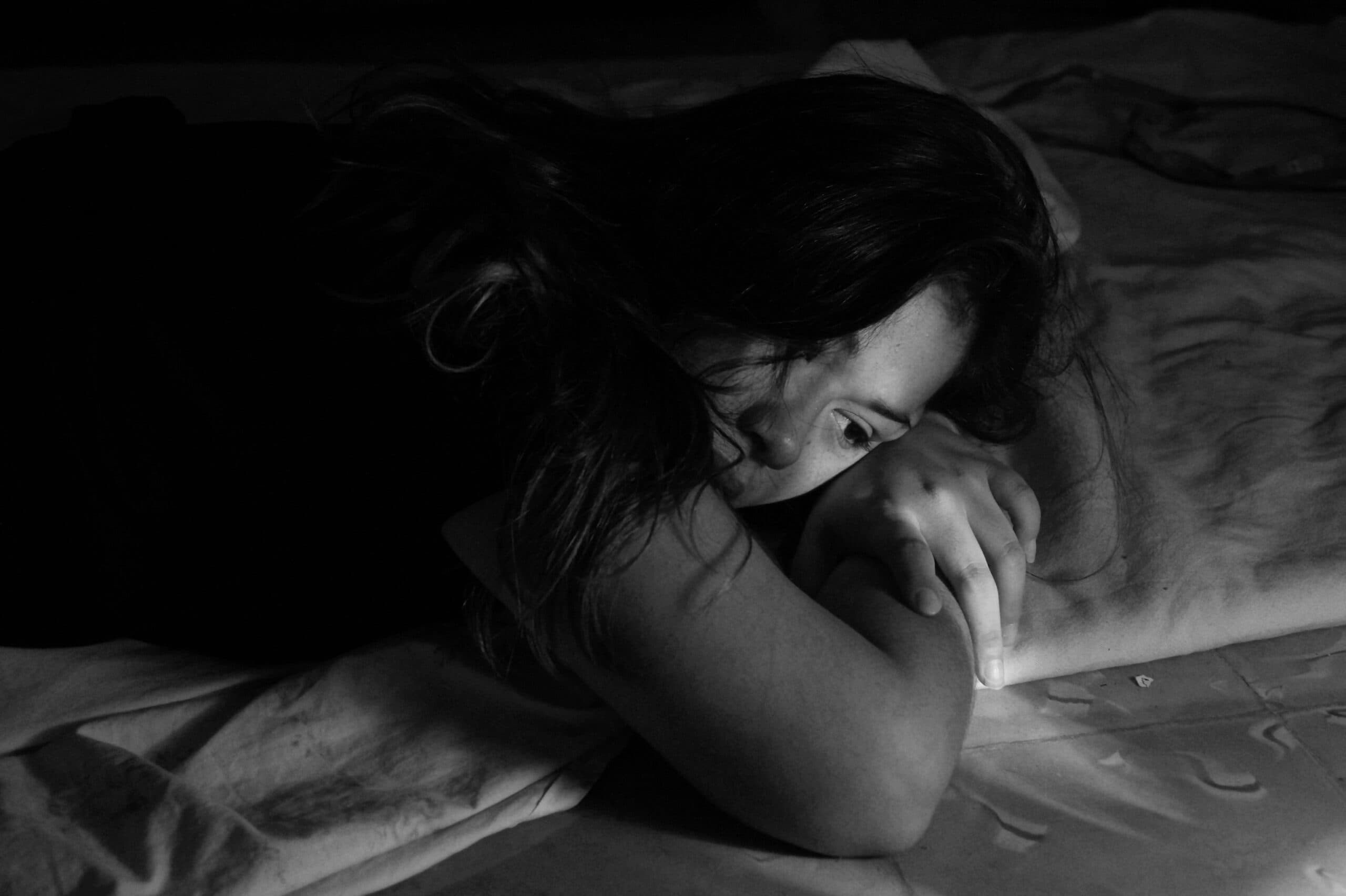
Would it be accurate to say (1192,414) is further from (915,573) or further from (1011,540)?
(915,573)

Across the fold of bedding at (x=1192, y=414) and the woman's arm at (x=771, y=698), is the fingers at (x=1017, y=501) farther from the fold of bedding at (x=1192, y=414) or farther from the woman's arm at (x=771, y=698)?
the woman's arm at (x=771, y=698)

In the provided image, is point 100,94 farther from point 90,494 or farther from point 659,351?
point 659,351

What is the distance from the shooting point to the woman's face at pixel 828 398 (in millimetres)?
840

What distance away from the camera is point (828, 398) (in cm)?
85

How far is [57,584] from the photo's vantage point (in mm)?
908

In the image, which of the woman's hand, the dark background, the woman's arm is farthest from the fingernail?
the dark background

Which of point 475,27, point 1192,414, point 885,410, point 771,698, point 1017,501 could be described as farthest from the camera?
point 475,27

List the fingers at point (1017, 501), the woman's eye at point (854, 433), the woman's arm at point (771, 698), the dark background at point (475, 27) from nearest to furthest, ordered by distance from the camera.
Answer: the woman's arm at point (771, 698) < the woman's eye at point (854, 433) < the fingers at point (1017, 501) < the dark background at point (475, 27)

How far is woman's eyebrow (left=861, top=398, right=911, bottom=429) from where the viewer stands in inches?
33.6

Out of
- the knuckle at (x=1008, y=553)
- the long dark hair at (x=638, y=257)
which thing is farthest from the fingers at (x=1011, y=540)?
the long dark hair at (x=638, y=257)

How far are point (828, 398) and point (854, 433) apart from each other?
46 mm

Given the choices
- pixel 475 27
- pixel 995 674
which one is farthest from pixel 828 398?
pixel 475 27

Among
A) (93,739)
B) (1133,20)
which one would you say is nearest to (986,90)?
(1133,20)

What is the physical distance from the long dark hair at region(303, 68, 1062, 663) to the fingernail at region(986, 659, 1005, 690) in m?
0.22
